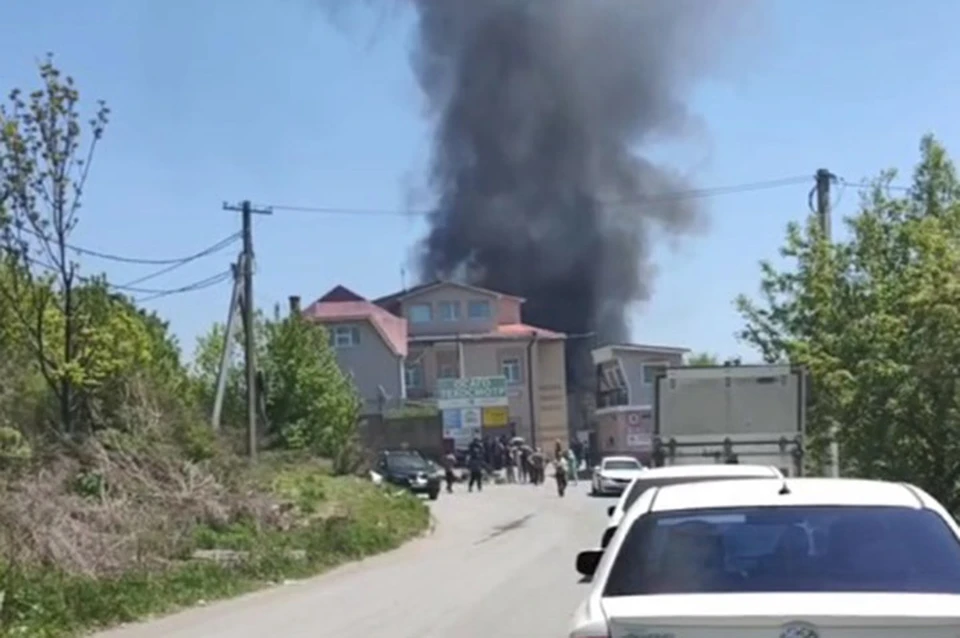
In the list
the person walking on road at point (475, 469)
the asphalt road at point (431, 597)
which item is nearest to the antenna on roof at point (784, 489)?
the asphalt road at point (431, 597)

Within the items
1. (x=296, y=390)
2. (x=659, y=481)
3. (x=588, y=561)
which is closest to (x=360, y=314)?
(x=296, y=390)

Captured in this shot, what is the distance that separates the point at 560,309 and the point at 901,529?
85482mm

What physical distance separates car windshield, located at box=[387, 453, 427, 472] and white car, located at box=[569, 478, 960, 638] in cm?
4480

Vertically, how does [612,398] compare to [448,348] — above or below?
below

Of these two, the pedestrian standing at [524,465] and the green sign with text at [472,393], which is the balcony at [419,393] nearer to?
the green sign with text at [472,393]

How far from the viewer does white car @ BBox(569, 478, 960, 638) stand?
5391 millimetres

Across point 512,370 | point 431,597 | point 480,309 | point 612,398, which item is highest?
point 480,309

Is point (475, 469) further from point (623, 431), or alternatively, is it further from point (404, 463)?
point (623, 431)

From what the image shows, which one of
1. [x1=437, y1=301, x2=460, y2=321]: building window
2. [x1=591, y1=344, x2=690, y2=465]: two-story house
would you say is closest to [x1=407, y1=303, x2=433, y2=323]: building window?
[x1=437, y1=301, x2=460, y2=321]: building window

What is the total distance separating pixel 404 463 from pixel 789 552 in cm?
4620

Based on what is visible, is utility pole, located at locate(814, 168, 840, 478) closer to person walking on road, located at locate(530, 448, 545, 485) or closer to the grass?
the grass

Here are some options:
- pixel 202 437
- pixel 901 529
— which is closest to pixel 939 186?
pixel 202 437

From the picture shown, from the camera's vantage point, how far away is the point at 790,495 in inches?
258

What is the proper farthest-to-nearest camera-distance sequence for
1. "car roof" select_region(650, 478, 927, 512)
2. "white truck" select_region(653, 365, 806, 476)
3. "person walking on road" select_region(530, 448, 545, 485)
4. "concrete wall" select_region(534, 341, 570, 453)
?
"concrete wall" select_region(534, 341, 570, 453) < "person walking on road" select_region(530, 448, 545, 485) < "white truck" select_region(653, 365, 806, 476) < "car roof" select_region(650, 478, 927, 512)
